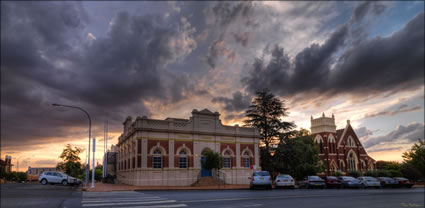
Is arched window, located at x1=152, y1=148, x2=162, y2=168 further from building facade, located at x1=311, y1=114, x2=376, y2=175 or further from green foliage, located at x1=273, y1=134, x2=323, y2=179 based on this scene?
building facade, located at x1=311, y1=114, x2=376, y2=175

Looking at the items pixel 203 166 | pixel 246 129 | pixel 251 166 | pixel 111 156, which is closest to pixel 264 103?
pixel 246 129

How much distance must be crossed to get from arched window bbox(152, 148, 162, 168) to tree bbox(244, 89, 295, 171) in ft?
53.8

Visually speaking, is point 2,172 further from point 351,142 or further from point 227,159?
point 351,142

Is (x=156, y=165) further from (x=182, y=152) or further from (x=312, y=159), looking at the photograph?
(x=312, y=159)

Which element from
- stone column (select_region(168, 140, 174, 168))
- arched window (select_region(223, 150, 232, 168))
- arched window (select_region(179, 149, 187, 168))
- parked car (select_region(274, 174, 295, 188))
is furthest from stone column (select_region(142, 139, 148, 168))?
parked car (select_region(274, 174, 295, 188))

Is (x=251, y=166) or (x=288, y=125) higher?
(x=288, y=125)

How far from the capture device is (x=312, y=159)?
50.3 metres

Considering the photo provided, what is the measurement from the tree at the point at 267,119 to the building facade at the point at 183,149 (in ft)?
14.8

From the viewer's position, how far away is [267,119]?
44.9 m

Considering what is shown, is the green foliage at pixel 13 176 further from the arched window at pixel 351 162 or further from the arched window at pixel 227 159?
the arched window at pixel 351 162

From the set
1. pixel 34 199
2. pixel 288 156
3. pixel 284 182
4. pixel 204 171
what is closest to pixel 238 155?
pixel 204 171

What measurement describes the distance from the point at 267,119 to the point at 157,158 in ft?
61.5

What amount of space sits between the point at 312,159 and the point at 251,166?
691 inches

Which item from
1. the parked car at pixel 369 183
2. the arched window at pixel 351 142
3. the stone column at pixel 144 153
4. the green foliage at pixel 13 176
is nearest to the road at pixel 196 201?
the green foliage at pixel 13 176
